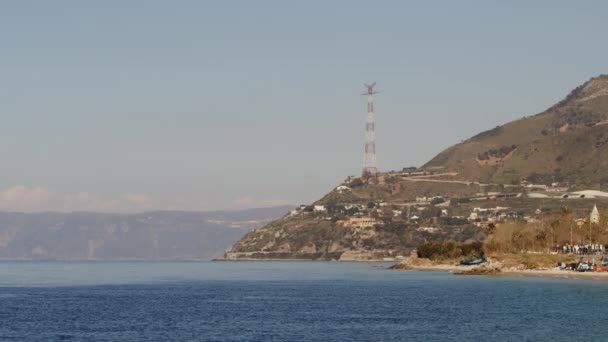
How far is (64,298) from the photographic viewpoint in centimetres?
17875

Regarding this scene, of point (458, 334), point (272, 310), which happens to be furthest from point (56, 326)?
point (458, 334)

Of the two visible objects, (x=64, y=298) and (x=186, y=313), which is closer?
(x=186, y=313)

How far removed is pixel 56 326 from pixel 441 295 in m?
69.6

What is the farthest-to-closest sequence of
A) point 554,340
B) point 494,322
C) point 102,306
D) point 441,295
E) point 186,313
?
1. point 441,295
2. point 102,306
3. point 186,313
4. point 494,322
5. point 554,340

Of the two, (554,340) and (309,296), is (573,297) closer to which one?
(309,296)

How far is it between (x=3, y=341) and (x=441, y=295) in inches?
3237

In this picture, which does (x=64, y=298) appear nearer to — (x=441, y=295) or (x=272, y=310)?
(x=272, y=310)

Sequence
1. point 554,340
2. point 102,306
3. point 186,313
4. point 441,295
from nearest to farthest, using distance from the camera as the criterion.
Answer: point 554,340
point 186,313
point 102,306
point 441,295

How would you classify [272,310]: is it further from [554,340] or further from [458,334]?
[554,340]

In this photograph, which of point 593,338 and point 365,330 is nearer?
point 593,338

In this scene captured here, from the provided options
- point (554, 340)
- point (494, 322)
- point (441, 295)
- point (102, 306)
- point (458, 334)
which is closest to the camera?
point (554, 340)

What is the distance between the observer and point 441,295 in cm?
17250

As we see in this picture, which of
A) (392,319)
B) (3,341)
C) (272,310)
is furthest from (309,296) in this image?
(3,341)

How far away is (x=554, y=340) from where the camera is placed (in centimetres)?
10369
